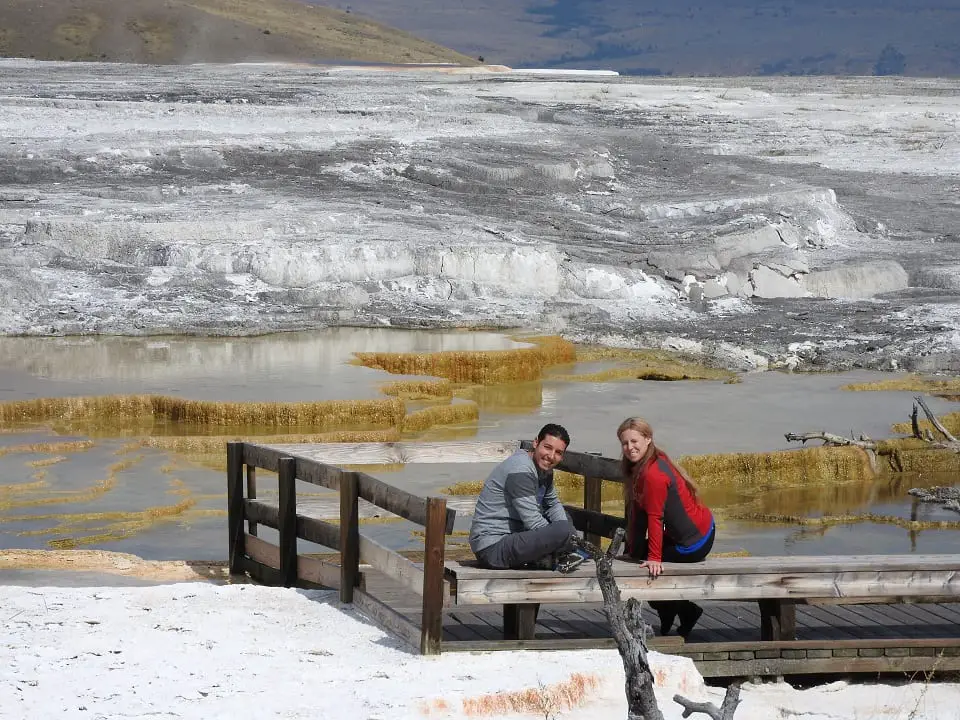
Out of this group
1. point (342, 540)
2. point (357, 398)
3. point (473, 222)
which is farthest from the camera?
point (473, 222)

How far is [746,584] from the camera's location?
16.6 feet

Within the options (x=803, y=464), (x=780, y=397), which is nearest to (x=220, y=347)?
(x=780, y=397)

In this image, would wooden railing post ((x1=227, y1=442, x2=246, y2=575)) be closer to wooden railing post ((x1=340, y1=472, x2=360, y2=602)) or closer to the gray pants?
wooden railing post ((x1=340, y1=472, x2=360, y2=602))

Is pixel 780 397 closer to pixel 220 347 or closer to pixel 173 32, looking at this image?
pixel 220 347

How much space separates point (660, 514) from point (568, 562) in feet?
1.18

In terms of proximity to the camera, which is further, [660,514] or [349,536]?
[349,536]

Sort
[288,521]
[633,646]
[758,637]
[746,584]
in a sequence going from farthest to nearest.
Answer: [288,521] < [758,637] < [746,584] < [633,646]

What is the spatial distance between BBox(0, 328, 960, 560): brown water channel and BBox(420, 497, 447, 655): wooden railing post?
189 centimetres

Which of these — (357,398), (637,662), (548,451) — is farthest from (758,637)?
(357,398)

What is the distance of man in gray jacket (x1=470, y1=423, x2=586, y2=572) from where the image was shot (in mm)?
4953

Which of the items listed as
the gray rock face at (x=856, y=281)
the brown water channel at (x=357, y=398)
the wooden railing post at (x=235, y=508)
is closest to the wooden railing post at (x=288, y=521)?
the wooden railing post at (x=235, y=508)

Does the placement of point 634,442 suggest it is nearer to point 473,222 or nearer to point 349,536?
point 349,536

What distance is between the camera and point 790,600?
16.9 feet

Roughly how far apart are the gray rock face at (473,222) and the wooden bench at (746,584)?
9619 millimetres
